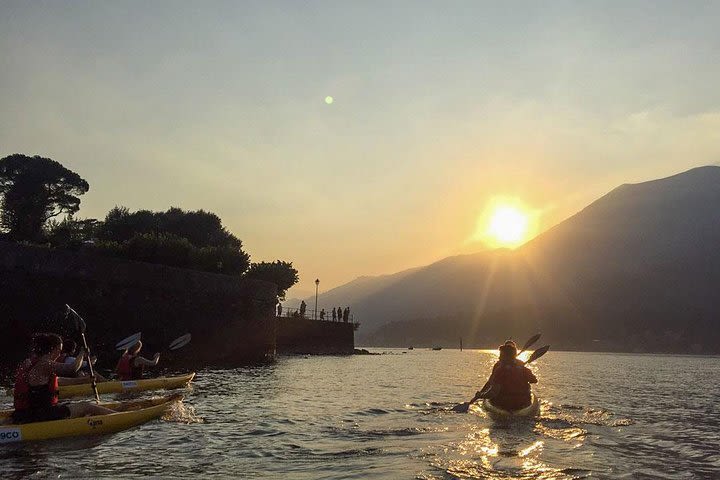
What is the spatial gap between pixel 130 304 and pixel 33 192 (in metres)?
41.3

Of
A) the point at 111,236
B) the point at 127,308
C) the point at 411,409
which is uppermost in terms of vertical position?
the point at 111,236

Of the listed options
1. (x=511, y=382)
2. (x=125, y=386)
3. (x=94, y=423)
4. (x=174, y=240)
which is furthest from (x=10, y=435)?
(x=174, y=240)

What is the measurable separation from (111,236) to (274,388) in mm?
50863

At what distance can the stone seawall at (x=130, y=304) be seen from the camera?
27.1 m

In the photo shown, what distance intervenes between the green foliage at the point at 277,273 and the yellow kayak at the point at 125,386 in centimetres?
3942

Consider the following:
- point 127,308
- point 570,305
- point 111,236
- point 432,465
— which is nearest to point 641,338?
point 570,305

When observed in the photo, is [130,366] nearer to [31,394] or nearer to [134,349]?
[134,349]

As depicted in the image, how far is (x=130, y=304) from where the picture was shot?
104ft

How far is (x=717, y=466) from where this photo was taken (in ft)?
30.2

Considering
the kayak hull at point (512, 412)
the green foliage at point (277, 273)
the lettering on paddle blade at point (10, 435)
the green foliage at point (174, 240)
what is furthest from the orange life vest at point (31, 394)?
the green foliage at point (277, 273)

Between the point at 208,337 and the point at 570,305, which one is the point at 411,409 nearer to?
the point at 208,337

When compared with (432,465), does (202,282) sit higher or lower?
higher

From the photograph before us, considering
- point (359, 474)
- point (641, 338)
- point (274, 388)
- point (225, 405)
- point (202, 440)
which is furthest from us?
point (641, 338)

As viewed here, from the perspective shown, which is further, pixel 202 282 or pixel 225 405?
pixel 202 282
